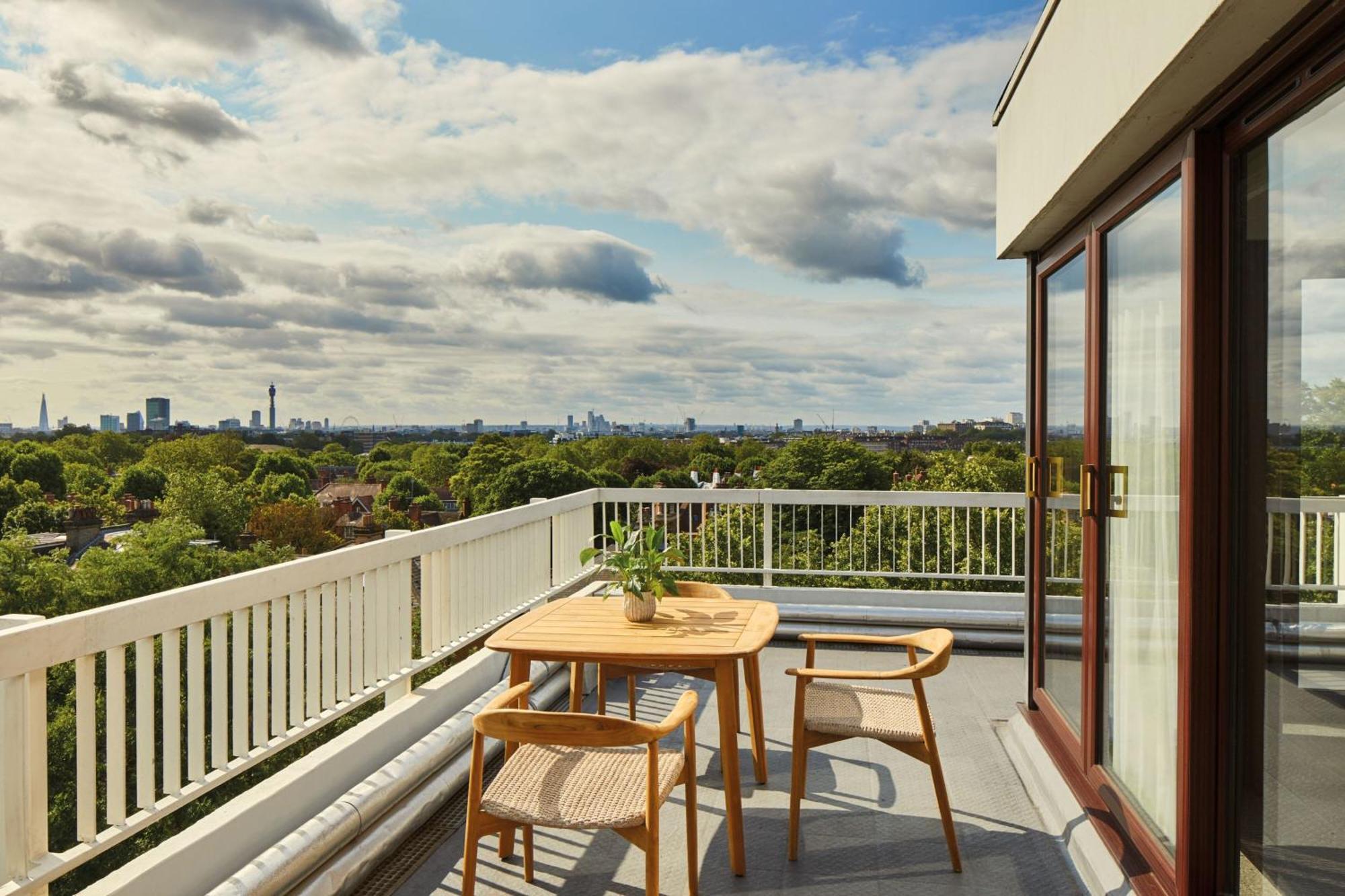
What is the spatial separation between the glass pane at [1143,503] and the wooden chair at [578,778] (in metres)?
1.26

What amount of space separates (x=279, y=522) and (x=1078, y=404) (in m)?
36.7

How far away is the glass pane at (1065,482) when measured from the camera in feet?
10.3

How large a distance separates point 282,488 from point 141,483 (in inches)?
241

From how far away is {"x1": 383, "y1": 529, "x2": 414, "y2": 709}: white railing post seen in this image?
352 centimetres

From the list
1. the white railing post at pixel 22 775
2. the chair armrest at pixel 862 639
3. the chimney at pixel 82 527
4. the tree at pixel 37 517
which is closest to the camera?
the white railing post at pixel 22 775

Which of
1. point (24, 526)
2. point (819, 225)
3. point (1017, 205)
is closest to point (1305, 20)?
point (1017, 205)

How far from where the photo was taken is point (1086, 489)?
9.60 feet

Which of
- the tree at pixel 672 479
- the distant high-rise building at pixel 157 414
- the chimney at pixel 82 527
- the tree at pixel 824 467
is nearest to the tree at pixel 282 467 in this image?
the distant high-rise building at pixel 157 414

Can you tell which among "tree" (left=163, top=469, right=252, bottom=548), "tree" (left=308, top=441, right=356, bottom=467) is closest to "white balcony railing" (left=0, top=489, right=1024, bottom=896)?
"tree" (left=163, top=469, right=252, bottom=548)

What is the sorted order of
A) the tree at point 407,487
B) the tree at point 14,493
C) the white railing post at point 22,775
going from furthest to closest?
the tree at point 407,487 → the tree at point 14,493 → the white railing post at point 22,775

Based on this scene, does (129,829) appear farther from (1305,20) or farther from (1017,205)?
(1017,205)

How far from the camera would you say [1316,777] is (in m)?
1.50

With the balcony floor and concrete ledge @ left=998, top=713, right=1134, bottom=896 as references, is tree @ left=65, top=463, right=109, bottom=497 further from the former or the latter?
concrete ledge @ left=998, top=713, right=1134, bottom=896

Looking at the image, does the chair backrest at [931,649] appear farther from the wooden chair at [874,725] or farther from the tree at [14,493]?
the tree at [14,493]
